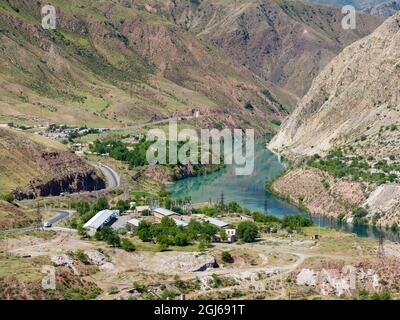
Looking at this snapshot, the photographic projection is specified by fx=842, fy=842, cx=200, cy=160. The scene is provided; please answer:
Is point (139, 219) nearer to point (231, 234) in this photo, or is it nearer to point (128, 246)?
point (231, 234)

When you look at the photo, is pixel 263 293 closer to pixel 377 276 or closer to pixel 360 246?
pixel 377 276

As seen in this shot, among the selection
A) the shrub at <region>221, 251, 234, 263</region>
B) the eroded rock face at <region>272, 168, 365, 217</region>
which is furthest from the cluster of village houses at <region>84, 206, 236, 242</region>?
the eroded rock face at <region>272, 168, 365, 217</region>

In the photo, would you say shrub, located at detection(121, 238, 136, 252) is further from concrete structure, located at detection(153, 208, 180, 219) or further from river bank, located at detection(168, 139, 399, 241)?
river bank, located at detection(168, 139, 399, 241)

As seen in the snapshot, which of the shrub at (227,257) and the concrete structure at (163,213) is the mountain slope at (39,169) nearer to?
the concrete structure at (163,213)

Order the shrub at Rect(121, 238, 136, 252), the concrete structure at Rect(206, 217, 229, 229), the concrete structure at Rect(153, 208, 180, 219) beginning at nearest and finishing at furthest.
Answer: the shrub at Rect(121, 238, 136, 252) → the concrete structure at Rect(206, 217, 229, 229) → the concrete structure at Rect(153, 208, 180, 219)

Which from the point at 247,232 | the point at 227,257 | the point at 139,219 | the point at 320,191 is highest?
the point at 320,191

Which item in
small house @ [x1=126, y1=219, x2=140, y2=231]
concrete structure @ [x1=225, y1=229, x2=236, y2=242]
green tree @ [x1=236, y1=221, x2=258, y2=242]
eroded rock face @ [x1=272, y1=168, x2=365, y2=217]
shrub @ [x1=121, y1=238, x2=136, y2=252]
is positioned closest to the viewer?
shrub @ [x1=121, y1=238, x2=136, y2=252]

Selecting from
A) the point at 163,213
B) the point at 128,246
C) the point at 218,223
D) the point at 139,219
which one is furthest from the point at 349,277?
the point at 139,219

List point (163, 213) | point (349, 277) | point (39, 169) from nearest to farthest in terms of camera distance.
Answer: point (349, 277)
point (163, 213)
point (39, 169)
